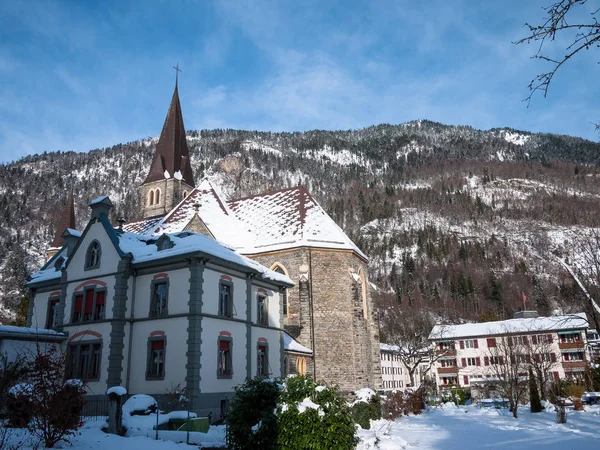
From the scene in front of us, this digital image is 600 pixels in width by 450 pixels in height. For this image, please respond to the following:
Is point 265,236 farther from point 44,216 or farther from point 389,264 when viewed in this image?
point 44,216

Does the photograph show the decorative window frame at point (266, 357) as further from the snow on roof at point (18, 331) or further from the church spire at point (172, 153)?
the church spire at point (172, 153)

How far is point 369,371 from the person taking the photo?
2833cm

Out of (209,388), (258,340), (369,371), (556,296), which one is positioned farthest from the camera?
(556,296)

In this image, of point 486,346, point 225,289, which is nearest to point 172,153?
point 225,289

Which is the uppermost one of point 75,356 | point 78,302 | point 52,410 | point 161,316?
point 78,302

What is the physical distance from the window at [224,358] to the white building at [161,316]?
4 cm

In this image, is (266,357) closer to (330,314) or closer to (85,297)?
(330,314)

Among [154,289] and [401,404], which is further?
[401,404]

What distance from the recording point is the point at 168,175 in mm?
45531

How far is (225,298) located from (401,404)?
43.0 feet

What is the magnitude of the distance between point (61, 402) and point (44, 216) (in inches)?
6011

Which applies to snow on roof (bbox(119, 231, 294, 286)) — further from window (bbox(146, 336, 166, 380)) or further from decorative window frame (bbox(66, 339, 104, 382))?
decorative window frame (bbox(66, 339, 104, 382))

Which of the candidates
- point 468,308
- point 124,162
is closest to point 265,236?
point 468,308

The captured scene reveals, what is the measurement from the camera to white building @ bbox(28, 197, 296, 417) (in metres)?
18.8
